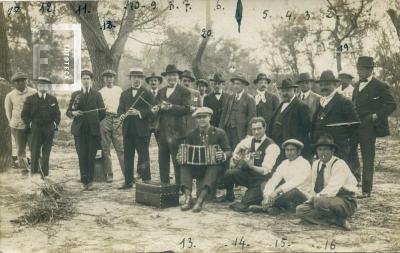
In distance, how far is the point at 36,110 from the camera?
249 inches

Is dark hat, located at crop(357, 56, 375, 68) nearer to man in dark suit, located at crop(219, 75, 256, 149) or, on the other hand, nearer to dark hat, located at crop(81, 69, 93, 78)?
man in dark suit, located at crop(219, 75, 256, 149)

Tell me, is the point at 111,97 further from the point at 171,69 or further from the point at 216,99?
the point at 216,99

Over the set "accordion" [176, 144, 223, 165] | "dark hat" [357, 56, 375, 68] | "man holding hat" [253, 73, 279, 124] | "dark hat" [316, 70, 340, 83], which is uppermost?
"dark hat" [357, 56, 375, 68]

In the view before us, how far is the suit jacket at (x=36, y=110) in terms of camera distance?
630 cm

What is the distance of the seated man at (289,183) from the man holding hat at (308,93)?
1328mm

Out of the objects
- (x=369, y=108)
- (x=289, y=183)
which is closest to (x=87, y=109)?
(x=289, y=183)

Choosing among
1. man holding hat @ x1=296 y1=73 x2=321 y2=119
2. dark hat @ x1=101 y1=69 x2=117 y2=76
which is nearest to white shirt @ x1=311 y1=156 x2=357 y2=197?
man holding hat @ x1=296 y1=73 x2=321 y2=119

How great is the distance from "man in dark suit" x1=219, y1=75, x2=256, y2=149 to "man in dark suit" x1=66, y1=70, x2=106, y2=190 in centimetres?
197

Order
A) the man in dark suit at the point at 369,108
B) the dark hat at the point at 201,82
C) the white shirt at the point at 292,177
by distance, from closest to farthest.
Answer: the white shirt at the point at 292,177, the man in dark suit at the point at 369,108, the dark hat at the point at 201,82

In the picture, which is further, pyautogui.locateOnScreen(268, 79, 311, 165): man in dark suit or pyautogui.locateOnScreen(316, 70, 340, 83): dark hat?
pyautogui.locateOnScreen(268, 79, 311, 165): man in dark suit

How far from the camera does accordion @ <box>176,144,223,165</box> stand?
228 inches

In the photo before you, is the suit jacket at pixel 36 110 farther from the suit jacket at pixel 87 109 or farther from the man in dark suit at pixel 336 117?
the man in dark suit at pixel 336 117

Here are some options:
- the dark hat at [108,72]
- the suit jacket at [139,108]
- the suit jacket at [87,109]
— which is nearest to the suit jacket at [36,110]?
the suit jacket at [87,109]

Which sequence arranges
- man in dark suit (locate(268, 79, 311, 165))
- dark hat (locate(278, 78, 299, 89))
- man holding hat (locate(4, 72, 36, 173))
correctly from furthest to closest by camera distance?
man holding hat (locate(4, 72, 36, 173)) → dark hat (locate(278, 78, 299, 89)) → man in dark suit (locate(268, 79, 311, 165))
